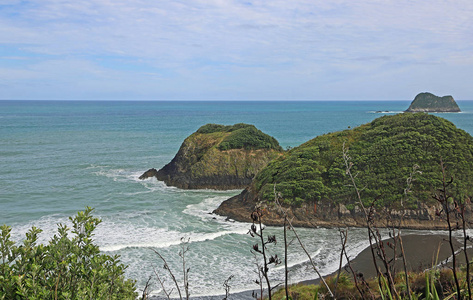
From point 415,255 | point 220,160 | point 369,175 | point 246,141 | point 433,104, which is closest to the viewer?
point 415,255

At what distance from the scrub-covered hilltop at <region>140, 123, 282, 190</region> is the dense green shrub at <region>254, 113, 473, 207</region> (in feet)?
24.9

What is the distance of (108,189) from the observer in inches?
1388

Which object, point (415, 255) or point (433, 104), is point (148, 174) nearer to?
point (415, 255)

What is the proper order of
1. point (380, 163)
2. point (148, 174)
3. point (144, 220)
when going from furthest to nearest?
point (148, 174)
point (380, 163)
point (144, 220)

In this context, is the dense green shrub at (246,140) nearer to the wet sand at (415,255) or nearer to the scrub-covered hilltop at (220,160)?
the scrub-covered hilltop at (220,160)

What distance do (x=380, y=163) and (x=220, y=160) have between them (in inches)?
612

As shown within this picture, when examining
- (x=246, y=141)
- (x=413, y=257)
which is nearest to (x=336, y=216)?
(x=413, y=257)

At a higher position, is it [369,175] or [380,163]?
[380,163]

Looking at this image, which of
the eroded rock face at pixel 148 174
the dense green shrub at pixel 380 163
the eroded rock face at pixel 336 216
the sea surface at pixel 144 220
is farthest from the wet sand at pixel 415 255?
the eroded rock face at pixel 148 174

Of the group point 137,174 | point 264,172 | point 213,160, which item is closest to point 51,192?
point 137,174

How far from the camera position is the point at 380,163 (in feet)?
92.5

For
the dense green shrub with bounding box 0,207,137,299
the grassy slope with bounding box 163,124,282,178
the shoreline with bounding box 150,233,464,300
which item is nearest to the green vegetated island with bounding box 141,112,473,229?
the shoreline with bounding box 150,233,464,300

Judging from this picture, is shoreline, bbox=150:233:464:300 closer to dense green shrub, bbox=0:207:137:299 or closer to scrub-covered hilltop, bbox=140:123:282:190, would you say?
dense green shrub, bbox=0:207:137:299

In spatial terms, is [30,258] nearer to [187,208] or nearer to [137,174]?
[187,208]
